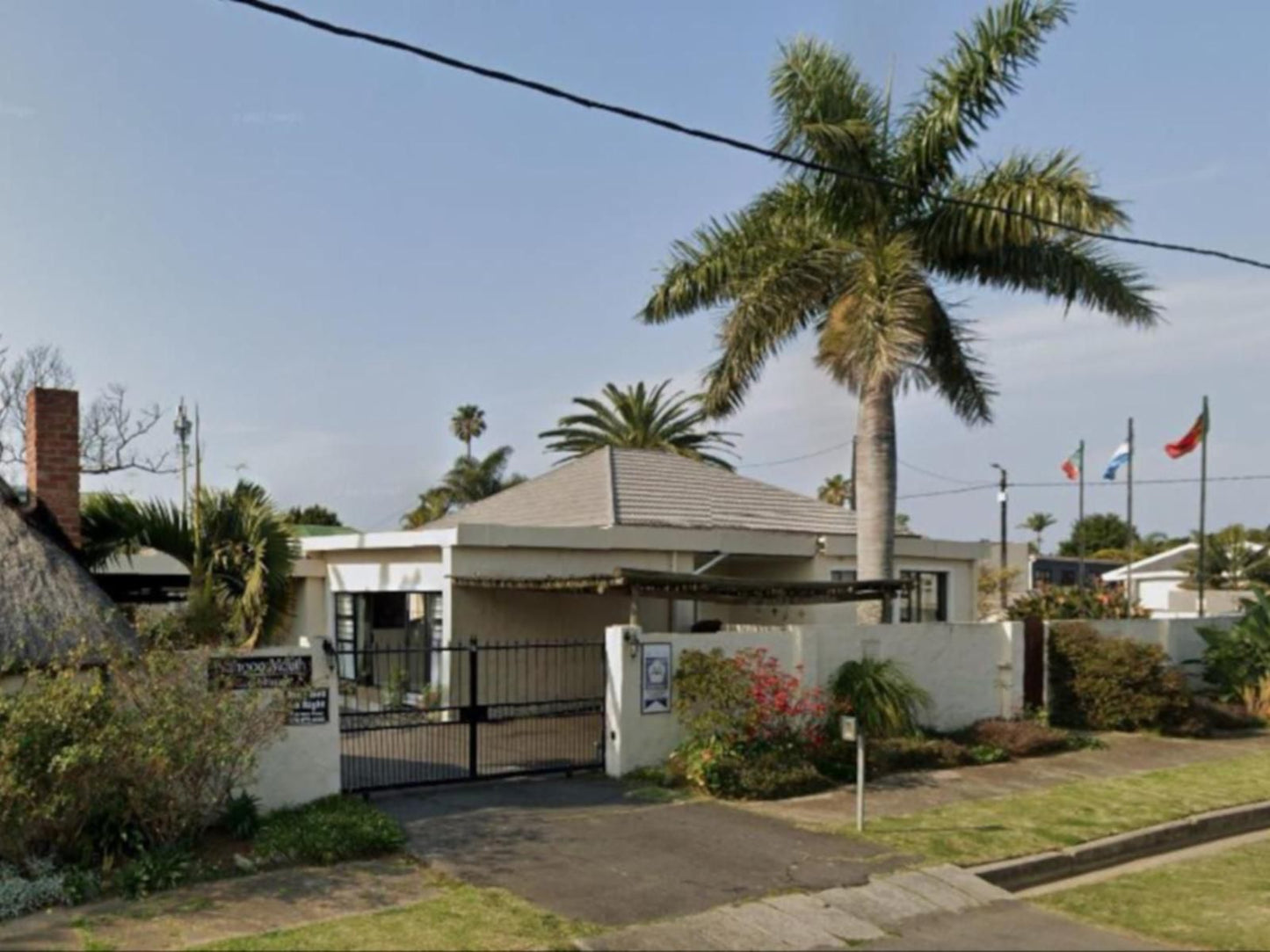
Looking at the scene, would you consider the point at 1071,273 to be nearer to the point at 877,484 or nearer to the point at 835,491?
the point at 877,484

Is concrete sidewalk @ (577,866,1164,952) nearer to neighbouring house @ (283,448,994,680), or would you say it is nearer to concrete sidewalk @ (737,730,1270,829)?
concrete sidewalk @ (737,730,1270,829)

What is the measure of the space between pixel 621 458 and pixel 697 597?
8149 millimetres

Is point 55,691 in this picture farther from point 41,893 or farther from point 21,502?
point 21,502

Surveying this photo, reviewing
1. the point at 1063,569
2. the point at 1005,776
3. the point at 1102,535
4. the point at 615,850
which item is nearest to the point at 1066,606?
the point at 1005,776

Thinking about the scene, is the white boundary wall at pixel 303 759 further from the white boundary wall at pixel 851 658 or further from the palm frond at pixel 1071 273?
the palm frond at pixel 1071 273

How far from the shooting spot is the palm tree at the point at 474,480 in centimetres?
6334

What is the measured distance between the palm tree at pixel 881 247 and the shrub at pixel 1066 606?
5192 millimetres

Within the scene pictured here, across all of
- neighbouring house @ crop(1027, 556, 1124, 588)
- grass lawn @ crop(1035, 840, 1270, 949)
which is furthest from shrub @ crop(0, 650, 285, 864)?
neighbouring house @ crop(1027, 556, 1124, 588)

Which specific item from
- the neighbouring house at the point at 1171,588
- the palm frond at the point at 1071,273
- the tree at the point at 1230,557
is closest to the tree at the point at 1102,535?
A: the neighbouring house at the point at 1171,588

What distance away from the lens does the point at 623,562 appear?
1966cm

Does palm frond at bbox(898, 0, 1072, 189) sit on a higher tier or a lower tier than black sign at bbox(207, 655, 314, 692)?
higher

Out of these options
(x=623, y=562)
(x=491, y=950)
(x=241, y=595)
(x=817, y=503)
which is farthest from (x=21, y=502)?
(x=817, y=503)

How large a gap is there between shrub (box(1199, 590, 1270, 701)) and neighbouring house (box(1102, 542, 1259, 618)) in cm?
2847

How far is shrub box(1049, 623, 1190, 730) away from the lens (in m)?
16.8
